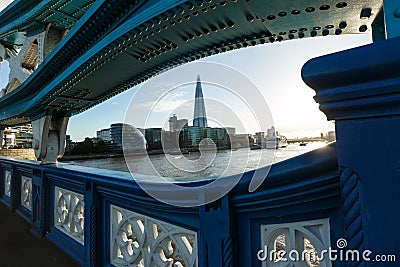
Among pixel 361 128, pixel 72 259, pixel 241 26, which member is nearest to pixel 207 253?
pixel 361 128

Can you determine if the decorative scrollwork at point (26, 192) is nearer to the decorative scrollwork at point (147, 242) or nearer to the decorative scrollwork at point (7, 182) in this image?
the decorative scrollwork at point (7, 182)

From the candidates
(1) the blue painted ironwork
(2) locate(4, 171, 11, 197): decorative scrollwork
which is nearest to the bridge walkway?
(1) the blue painted ironwork

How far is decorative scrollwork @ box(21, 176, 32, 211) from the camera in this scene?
4.07 meters

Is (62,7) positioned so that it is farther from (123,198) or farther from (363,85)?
(363,85)

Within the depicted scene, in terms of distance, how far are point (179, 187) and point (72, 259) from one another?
196cm

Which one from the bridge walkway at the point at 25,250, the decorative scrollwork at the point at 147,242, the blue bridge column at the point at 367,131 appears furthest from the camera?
the bridge walkway at the point at 25,250

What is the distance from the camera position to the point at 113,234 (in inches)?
81.9

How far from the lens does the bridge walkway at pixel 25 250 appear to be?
2.54 metres

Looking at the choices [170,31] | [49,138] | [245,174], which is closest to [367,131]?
[245,174]

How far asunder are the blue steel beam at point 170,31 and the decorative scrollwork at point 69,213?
1285 millimetres

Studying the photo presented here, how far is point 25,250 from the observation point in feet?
9.43

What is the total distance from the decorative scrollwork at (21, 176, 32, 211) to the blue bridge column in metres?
4.69

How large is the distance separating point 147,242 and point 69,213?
5.30 feet

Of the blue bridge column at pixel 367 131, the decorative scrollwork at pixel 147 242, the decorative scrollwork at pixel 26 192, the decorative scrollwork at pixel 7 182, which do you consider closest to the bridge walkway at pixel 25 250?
the decorative scrollwork at pixel 26 192
